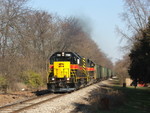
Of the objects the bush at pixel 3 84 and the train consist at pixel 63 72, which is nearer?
the bush at pixel 3 84

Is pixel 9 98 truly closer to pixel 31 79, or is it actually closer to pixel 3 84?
pixel 3 84

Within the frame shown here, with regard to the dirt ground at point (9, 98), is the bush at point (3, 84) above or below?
above

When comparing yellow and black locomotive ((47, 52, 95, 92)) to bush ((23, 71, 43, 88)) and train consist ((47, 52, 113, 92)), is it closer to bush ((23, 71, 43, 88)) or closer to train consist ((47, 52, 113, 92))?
train consist ((47, 52, 113, 92))

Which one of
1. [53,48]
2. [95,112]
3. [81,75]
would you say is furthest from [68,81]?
[53,48]

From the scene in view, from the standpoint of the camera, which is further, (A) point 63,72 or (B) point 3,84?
(A) point 63,72

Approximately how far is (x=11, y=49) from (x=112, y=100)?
37.5 ft

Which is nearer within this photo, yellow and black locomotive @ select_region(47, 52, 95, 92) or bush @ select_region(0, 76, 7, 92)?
bush @ select_region(0, 76, 7, 92)

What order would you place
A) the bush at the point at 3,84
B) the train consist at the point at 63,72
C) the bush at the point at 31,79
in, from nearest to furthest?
the bush at the point at 3,84
the train consist at the point at 63,72
the bush at the point at 31,79

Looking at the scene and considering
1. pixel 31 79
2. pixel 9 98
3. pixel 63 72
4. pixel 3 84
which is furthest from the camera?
pixel 31 79

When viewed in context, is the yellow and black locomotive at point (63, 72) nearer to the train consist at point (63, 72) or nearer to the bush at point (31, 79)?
the train consist at point (63, 72)

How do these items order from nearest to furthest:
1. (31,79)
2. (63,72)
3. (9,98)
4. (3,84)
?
(9,98), (3,84), (63,72), (31,79)

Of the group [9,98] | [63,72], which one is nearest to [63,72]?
[63,72]

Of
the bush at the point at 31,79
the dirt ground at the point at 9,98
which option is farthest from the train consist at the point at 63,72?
the bush at the point at 31,79

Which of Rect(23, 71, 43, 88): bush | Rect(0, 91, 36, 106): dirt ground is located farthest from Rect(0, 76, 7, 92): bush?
Rect(23, 71, 43, 88): bush
